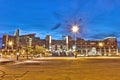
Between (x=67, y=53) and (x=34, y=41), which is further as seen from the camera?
(x=34, y=41)

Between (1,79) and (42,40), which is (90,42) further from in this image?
(1,79)

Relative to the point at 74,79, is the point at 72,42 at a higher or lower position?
higher

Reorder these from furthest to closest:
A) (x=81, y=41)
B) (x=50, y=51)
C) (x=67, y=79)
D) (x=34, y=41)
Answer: (x=81, y=41)
(x=34, y=41)
(x=50, y=51)
(x=67, y=79)

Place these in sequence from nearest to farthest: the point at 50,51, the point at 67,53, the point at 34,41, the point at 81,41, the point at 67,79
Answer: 1. the point at 67,79
2. the point at 67,53
3. the point at 50,51
4. the point at 34,41
5. the point at 81,41

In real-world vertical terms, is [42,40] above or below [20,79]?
above

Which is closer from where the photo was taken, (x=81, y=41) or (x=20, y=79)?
(x=20, y=79)

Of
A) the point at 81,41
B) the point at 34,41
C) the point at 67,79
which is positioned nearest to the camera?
the point at 67,79

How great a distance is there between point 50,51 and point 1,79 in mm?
129498

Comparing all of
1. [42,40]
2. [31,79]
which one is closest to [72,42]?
[42,40]

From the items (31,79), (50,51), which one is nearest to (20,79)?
(31,79)

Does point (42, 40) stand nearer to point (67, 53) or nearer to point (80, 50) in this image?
point (80, 50)

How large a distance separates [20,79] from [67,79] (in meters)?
2.66

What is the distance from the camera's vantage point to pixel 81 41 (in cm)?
16662

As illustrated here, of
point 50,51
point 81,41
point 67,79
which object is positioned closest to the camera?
point 67,79
